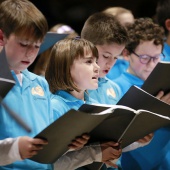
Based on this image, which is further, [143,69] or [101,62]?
[143,69]

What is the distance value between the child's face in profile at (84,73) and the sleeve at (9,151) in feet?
2.20

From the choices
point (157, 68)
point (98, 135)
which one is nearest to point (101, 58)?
point (157, 68)

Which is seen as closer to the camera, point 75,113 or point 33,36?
point 75,113

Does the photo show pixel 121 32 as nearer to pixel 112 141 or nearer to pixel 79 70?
pixel 79 70

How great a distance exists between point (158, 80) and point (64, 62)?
46 centimetres

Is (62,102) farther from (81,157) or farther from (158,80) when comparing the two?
(158,80)

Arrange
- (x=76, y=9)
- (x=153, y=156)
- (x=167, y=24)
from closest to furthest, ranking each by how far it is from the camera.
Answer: (x=153, y=156), (x=167, y=24), (x=76, y=9)

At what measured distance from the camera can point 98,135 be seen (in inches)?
100.0

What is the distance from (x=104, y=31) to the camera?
3.31 m

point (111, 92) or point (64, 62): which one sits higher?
point (64, 62)

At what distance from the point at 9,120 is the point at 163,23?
2.08 meters

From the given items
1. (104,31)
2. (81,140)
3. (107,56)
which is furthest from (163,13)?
(81,140)

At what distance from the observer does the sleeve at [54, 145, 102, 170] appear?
2541 mm

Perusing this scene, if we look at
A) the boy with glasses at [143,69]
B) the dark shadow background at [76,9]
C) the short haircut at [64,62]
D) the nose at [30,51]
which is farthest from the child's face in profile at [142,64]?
the dark shadow background at [76,9]
